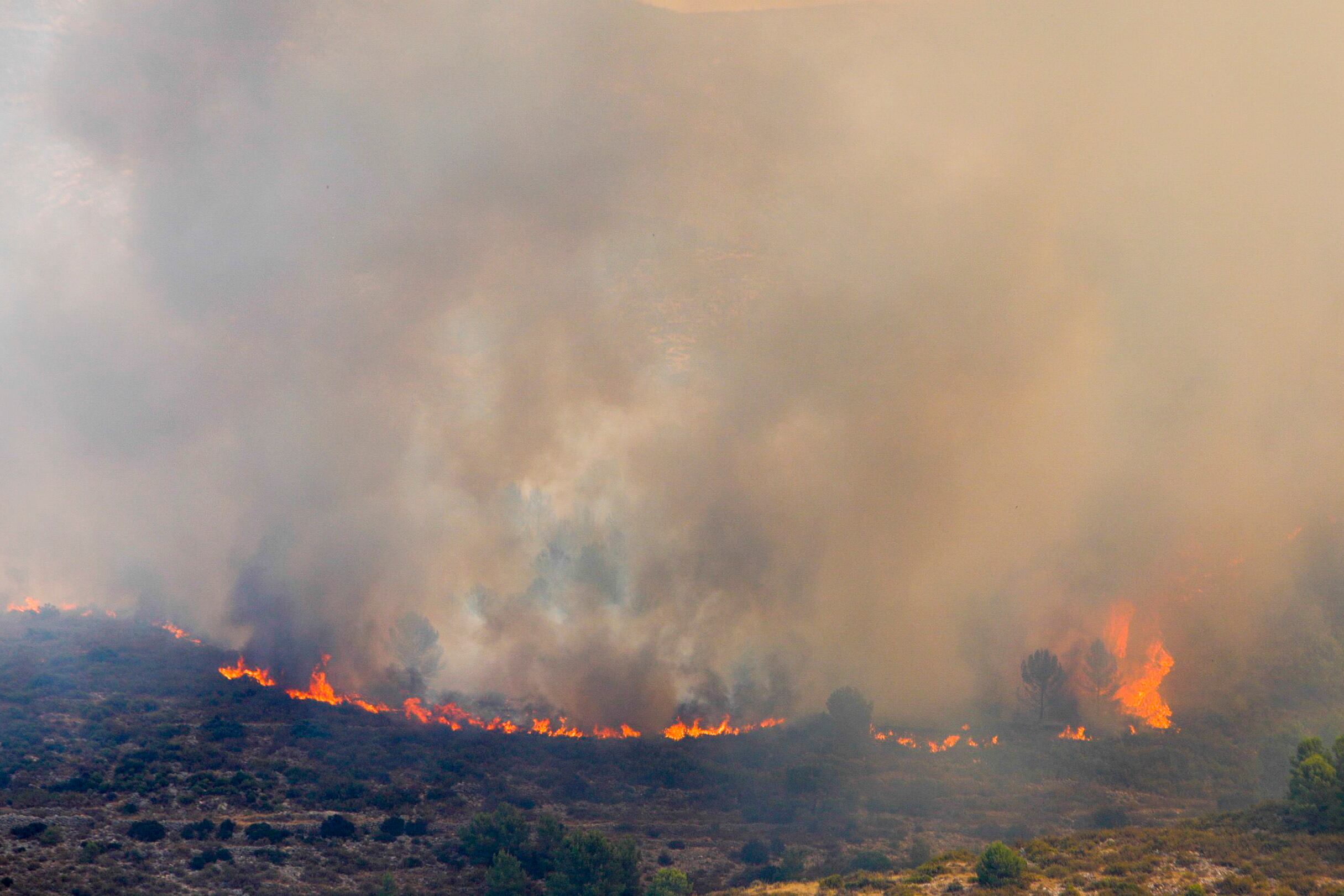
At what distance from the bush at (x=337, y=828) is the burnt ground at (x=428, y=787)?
0.47 metres

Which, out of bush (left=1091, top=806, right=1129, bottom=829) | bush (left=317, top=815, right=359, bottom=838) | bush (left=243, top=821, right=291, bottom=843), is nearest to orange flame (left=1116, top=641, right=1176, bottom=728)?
→ bush (left=1091, top=806, right=1129, bottom=829)

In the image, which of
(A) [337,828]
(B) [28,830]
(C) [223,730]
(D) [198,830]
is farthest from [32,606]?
(A) [337,828]

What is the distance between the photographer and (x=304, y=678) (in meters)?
85.7

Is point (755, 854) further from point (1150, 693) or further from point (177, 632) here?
point (177, 632)

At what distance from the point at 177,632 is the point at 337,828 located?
162 feet

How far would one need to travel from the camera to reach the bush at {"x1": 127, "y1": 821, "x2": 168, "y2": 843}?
167 ft

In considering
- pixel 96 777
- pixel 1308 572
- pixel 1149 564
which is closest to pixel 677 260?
pixel 1149 564

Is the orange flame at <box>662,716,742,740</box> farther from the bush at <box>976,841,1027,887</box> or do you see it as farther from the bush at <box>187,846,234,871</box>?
the bush at <box>976,841,1027,887</box>

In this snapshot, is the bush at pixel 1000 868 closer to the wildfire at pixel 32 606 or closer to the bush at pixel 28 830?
the bush at pixel 28 830

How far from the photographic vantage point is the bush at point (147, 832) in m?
50.8

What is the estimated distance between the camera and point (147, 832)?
51.3m

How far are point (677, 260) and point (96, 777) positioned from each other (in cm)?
8539

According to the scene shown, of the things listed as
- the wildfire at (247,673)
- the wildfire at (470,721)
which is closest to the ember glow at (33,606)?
the wildfire at (247,673)

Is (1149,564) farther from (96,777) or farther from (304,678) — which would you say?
(96,777)
